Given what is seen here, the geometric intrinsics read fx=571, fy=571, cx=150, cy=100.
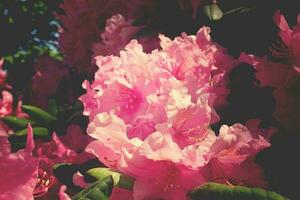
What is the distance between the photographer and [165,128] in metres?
1.19

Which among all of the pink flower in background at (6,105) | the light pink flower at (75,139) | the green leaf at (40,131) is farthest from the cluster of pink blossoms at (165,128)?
the pink flower in background at (6,105)

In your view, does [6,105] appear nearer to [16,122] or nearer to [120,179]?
[16,122]

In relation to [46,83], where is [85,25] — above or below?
above

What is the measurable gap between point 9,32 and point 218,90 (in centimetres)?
260

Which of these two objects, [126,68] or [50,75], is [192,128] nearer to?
[126,68]

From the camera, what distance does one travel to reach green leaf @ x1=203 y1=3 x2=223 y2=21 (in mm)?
1891

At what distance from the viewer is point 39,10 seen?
3.97m

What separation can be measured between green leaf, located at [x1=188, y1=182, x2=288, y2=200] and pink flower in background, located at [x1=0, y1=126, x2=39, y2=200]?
0.33 meters

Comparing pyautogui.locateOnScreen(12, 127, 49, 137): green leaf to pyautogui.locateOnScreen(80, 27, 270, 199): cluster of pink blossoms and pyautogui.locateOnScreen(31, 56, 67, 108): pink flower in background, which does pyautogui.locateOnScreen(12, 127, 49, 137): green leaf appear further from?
pyautogui.locateOnScreen(31, 56, 67, 108): pink flower in background

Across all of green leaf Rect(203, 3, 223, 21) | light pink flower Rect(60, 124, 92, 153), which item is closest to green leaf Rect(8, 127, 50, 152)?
light pink flower Rect(60, 124, 92, 153)

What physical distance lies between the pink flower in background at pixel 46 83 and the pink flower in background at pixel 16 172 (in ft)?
6.86

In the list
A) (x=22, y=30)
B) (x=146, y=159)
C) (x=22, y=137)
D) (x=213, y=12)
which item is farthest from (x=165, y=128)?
(x=22, y=30)

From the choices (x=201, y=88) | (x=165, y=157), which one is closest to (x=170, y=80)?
(x=201, y=88)

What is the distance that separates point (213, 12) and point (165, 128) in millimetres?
811
